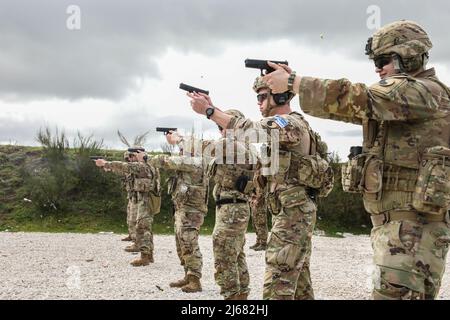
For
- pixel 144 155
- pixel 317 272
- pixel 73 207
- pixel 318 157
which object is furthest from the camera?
pixel 73 207

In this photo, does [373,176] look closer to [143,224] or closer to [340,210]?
[143,224]

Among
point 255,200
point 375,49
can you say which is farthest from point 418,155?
point 255,200

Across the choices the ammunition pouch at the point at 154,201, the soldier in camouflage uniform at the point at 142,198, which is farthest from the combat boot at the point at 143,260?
the ammunition pouch at the point at 154,201

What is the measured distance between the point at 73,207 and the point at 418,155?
626 inches

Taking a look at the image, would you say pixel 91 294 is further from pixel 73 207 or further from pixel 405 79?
pixel 73 207

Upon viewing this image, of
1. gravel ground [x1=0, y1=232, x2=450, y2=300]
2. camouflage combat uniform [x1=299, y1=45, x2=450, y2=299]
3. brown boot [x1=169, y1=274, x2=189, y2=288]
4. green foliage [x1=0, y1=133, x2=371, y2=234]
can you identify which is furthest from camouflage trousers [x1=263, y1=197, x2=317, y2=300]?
green foliage [x1=0, y1=133, x2=371, y2=234]

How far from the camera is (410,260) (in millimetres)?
3137

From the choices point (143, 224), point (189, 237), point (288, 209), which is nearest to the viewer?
point (288, 209)

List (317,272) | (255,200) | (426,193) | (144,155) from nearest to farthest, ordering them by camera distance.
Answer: (426,193) < (317,272) < (144,155) < (255,200)

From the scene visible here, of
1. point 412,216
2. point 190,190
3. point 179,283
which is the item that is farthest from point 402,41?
point 179,283

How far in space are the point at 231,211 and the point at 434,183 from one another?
3.07m

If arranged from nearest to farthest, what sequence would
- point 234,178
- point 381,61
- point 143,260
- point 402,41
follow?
1. point 402,41
2. point 381,61
3. point 234,178
4. point 143,260

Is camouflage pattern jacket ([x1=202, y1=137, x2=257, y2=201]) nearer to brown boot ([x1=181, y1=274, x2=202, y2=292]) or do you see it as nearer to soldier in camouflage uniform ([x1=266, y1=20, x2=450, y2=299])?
brown boot ([x1=181, y1=274, x2=202, y2=292])

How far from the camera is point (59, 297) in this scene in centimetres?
701
